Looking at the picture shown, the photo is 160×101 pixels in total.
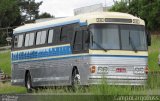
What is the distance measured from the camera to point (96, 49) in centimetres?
2405

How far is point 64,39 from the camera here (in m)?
26.7

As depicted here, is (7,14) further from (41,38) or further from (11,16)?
(41,38)

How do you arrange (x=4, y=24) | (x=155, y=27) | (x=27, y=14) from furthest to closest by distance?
(x=27, y=14), (x=4, y=24), (x=155, y=27)

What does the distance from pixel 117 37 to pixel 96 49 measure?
0.98 meters

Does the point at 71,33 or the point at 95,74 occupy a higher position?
the point at 71,33

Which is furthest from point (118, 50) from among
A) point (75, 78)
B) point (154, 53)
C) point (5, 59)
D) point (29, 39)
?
point (5, 59)

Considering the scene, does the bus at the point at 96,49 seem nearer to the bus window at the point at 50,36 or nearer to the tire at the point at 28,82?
the bus window at the point at 50,36

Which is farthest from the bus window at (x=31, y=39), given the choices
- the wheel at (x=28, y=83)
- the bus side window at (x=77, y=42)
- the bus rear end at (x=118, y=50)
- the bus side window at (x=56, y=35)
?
the bus rear end at (x=118, y=50)

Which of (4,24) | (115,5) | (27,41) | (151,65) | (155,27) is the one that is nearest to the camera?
(27,41)

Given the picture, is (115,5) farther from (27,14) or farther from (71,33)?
(27,14)

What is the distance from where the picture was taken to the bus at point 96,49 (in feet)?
78.9

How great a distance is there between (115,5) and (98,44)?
47212 millimetres

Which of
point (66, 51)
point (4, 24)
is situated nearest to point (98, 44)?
point (66, 51)

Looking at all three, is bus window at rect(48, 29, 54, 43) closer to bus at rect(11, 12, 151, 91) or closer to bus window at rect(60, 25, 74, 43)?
bus at rect(11, 12, 151, 91)
